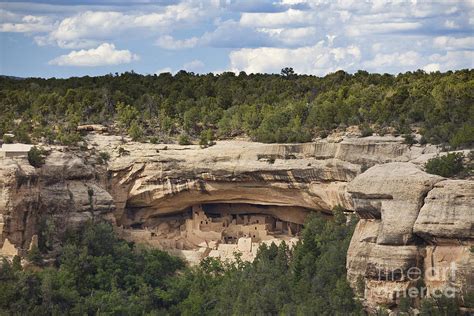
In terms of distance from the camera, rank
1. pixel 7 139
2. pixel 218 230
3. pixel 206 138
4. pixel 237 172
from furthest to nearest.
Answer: pixel 206 138 → pixel 218 230 → pixel 7 139 → pixel 237 172

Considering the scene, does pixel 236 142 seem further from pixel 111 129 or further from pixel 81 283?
pixel 81 283

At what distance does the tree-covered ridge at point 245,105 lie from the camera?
124 ft

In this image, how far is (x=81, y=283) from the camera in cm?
3412

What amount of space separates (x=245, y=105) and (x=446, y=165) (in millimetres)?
13685

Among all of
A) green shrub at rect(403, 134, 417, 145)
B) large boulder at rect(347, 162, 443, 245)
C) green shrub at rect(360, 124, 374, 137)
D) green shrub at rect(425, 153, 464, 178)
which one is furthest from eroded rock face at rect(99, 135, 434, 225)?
large boulder at rect(347, 162, 443, 245)

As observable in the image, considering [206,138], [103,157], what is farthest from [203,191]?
[103,157]

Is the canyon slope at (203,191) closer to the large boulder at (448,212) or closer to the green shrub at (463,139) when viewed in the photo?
the green shrub at (463,139)

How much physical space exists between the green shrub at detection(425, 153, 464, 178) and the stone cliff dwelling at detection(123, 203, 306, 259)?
772 centimetres

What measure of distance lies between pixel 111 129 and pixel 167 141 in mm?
2156

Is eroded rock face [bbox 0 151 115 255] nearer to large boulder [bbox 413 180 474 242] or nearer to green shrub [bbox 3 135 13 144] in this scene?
green shrub [bbox 3 135 13 144]

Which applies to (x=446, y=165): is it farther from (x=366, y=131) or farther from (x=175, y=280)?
(x=175, y=280)
